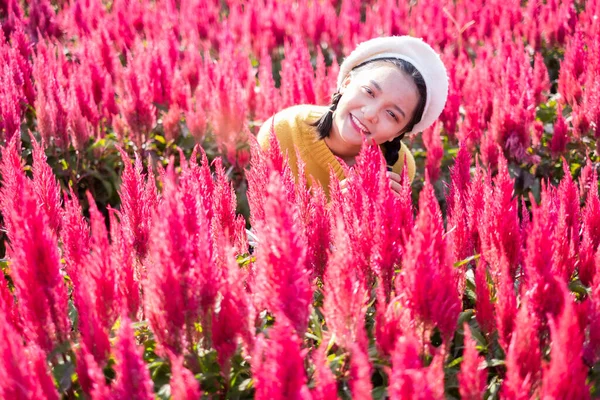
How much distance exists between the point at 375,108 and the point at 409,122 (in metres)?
0.32

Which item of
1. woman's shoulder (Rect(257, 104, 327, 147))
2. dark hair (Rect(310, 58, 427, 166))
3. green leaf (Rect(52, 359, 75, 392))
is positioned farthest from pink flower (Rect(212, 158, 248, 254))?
woman's shoulder (Rect(257, 104, 327, 147))

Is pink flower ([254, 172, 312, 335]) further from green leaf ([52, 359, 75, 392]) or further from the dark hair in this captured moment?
the dark hair

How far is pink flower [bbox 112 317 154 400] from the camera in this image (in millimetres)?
1185

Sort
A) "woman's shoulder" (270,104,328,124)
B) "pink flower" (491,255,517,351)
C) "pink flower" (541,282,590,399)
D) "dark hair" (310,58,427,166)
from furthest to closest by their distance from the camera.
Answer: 1. "woman's shoulder" (270,104,328,124)
2. "dark hair" (310,58,427,166)
3. "pink flower" (491,255,517,351)
4. "pink flower" (541,282,590,399)

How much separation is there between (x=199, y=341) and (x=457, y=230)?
2.78ft

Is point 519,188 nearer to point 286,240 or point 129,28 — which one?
point 286,240

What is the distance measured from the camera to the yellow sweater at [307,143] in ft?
11.0

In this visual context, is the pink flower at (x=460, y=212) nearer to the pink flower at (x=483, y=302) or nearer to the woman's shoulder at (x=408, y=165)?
the pink flower at (x=483, y=302)

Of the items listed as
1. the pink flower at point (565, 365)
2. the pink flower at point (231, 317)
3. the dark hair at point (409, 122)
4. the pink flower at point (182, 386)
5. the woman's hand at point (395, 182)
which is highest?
the dark hair at point (409, 122)

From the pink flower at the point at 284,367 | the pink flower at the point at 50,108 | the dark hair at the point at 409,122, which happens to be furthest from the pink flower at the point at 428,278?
the pink flower at the point at 50,108

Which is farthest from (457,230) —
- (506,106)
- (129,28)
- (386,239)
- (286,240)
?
(129,28)

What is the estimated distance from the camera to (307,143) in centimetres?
340

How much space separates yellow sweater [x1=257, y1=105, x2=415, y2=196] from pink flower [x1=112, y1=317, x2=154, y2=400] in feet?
7.11

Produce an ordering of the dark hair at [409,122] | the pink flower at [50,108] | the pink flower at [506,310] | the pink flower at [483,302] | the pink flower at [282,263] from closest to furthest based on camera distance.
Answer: the pink flower at [282,263] < the pink flower at [506,310] < the pink flower at [483,302] < the dark hair at [409,122] < the pink flower at [50,108]
